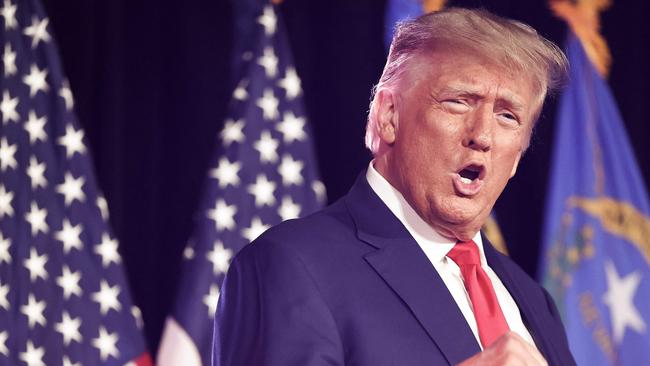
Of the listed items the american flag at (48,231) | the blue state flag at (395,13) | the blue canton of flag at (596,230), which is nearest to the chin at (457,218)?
the american flag at (48,231)

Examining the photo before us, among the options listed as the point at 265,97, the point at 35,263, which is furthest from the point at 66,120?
the point at 265,97

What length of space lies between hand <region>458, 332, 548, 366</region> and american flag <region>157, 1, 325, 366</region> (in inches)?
69.2

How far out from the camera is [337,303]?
4.90 feet

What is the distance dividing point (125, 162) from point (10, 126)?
398 mm

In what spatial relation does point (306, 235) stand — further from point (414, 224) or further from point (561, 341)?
point (561, 341)

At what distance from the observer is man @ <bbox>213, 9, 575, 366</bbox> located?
147cm

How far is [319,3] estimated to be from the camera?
3.42 meters

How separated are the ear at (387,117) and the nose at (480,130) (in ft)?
0.51

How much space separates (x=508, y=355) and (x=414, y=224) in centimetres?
42

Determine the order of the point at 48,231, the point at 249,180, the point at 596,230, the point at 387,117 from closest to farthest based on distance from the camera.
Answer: the point at 387,117 < the point at 48,231 < the point at 249,180 < the point at 596,230

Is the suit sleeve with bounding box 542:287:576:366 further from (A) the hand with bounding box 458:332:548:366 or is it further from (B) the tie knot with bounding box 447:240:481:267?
(A) the hand with bounding box 458:332:548:366

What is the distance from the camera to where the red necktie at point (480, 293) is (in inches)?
64.2

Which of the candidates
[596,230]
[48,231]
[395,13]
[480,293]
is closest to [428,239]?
[480,293]

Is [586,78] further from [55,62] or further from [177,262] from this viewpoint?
[55,62]
